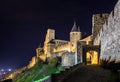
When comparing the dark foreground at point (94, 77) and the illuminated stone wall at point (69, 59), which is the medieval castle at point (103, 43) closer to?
the illuminated stone wall at point (69, 59)

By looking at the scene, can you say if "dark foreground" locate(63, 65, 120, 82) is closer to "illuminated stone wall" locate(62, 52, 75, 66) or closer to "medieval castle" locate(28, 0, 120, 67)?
"medieval castle" locate(28, 0, 120, 67)

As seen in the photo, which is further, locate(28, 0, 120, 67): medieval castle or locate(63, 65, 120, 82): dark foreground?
locate(28, 0, 120, 67): medieval castle

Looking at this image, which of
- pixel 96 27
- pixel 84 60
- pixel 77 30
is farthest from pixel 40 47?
pixel 84 60

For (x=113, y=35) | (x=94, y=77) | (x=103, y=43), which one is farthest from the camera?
(x=103, y=43)

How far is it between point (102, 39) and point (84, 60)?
3718mm

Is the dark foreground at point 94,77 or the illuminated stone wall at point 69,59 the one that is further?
the illuminated stone wall at point 69,59

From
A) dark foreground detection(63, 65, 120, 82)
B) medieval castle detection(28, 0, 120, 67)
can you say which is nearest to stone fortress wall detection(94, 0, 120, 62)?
medieval castle detection(28, 0, 120, 67)

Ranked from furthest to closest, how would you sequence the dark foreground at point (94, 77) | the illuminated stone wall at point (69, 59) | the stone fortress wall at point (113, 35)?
1. the illuminated stone wall at point (69, 59)
2. the stone fortress wall at point (113, 35)
3. the dark foreground at point (94, 77)

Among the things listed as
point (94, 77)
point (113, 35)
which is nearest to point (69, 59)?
point (113, 35)

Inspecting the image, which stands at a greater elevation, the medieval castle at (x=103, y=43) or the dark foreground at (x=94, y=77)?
the medieval castle at (x=103, y=43)

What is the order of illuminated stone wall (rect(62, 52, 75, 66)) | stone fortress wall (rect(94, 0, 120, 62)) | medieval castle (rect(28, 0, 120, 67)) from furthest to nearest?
illuminated stone wall (rect(62, 52, 75, 66)) → medieval castle (rect(28, 0, 120, 67)) → stone fortress wall (rect(94, 0, 120, 62))

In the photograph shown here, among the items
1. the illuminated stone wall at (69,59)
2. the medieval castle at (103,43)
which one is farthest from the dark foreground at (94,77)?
the illuminated stone wall at (69,59)

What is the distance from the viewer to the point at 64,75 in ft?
76.8

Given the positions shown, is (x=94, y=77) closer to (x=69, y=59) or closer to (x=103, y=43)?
(x=103, y=43)
